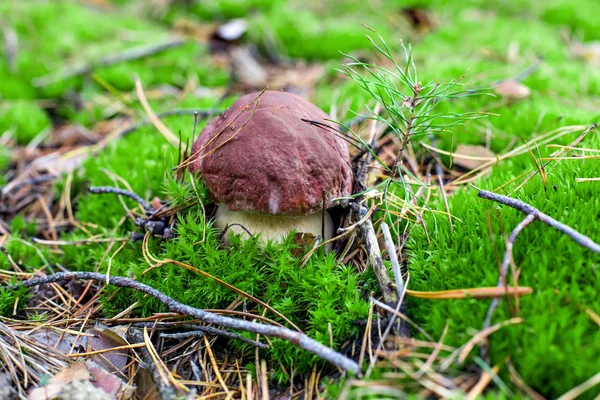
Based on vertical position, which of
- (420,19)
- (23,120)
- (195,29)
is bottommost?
(23,120)

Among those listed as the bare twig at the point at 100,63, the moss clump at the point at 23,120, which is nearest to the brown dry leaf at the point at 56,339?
the moss clump at the point at 23,120

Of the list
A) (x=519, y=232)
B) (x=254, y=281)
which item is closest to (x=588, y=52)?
(x=519, y=232)

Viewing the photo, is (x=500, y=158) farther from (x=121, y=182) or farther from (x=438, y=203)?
(x=121, y=182)

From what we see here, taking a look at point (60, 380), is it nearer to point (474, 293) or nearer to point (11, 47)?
point (474, 293)

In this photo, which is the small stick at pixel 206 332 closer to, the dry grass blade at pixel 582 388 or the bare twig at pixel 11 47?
the dry grass blade at pixel 582 388

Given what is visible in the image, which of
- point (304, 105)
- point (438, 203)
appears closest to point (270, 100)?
point (304, 105)
